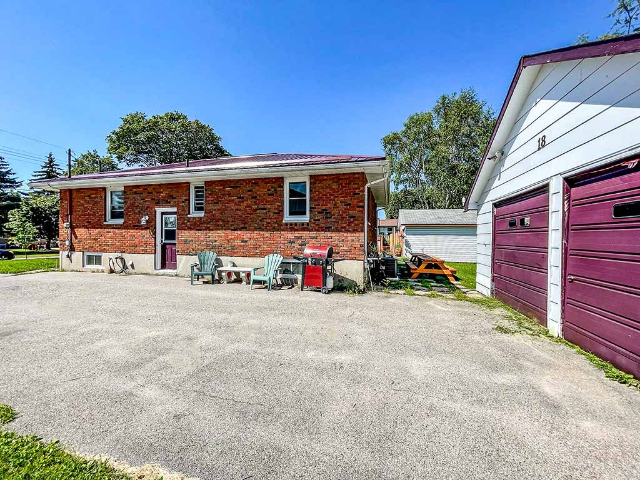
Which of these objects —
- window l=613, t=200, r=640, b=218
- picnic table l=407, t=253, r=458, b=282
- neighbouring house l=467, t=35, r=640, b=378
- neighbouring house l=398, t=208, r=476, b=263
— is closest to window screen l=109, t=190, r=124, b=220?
picnic table l=407, t=253, r=458, b=282

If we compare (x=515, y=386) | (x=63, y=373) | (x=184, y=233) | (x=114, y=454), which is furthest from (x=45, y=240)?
(x=515, y=386)

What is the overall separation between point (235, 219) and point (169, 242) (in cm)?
300

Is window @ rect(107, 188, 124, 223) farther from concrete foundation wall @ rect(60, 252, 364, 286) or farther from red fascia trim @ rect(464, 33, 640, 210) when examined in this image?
red fascia trim @ rect(464, 33, 640, 210)

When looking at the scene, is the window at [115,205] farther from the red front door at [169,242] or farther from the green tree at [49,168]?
the green tree at [49,168]

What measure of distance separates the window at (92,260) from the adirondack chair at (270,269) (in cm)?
708

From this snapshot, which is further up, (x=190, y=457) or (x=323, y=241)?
(x=323, y=241)

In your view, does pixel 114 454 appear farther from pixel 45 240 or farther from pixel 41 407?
pixel 45 240

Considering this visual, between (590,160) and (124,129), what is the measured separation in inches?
1507

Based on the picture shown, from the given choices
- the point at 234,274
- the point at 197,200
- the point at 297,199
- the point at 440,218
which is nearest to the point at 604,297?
the point at 297,199

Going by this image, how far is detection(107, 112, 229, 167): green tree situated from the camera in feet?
101

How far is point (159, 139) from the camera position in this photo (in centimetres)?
3123

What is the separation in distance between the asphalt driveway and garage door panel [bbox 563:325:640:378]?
264mm

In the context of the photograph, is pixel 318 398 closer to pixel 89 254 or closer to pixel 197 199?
pixel 197 199

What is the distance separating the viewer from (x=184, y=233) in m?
9.63
